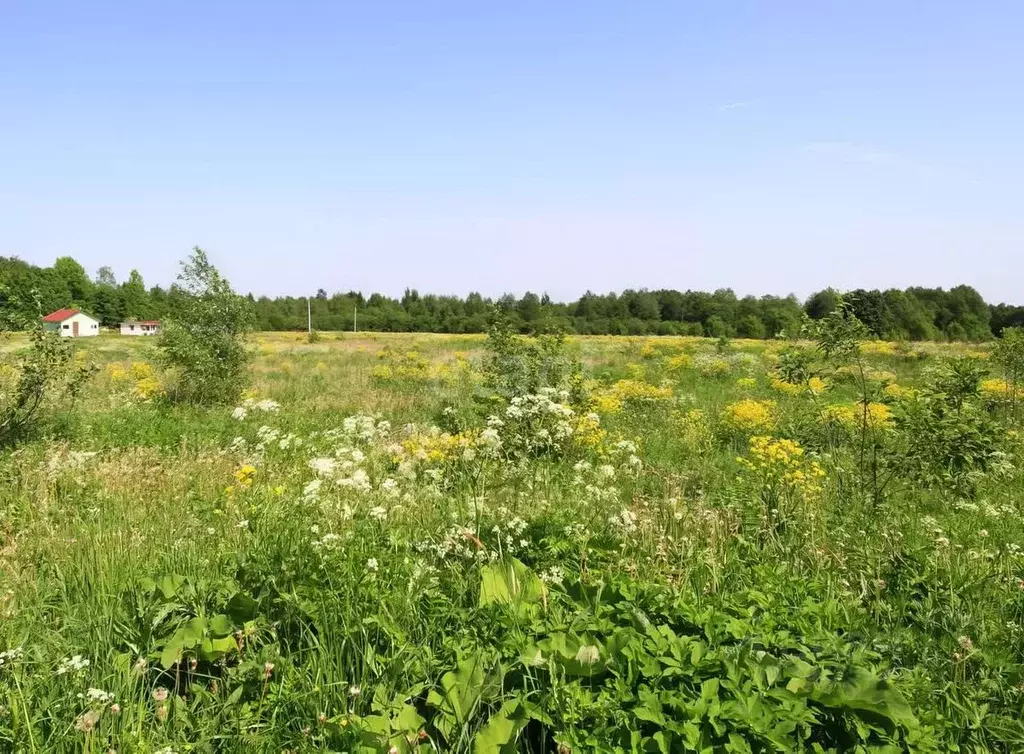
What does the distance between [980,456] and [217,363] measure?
571 inches

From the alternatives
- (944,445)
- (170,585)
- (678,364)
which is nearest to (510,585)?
(170,585)

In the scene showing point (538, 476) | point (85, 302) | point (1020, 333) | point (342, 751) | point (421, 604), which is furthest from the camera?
point (85, 302)

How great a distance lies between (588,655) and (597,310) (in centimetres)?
9560

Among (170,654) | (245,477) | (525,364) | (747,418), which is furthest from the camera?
(525,364)

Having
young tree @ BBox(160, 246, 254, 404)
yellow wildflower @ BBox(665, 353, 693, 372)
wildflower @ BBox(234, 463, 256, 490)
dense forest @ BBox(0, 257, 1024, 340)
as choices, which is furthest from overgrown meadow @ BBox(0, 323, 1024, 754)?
dense forest @ BBox(0, 257, 1024, 340)

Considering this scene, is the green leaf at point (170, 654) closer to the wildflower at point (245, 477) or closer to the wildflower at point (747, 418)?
the wildflower at point (245, 477)

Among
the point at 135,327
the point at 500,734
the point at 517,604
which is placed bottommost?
the point at 500,734

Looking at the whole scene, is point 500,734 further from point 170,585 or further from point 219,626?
point 170,585

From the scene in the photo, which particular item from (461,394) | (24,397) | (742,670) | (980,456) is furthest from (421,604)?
(461,394)

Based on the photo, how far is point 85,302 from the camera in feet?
309

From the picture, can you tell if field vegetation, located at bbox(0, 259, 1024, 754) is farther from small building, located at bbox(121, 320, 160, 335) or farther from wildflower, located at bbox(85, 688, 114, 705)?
small building, located at bbox(121, 320, 160, 335)

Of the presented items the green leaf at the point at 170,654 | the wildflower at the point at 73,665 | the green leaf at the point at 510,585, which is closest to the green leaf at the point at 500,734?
the green leaf at the point at 510,585

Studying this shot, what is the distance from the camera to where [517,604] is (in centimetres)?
287

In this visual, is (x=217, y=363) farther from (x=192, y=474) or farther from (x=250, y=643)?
(x=250, y=643)
